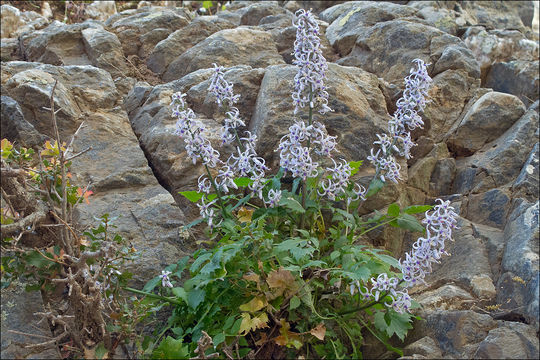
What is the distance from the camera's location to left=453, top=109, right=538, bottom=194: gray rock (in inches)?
181

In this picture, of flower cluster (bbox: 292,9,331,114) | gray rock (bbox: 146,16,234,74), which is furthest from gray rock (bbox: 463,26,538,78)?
flower cluster (bbox: 292,9,331,114)

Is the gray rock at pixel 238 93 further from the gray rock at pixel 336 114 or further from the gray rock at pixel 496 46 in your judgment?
the gray rock at pixel 496 46

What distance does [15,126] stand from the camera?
4.67 m

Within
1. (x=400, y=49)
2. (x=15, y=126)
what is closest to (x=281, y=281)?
(x=15, y=126)

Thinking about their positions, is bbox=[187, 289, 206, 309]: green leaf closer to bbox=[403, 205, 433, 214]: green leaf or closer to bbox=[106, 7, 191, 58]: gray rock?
bbox=[403, 205, 433, 214]: green leaf

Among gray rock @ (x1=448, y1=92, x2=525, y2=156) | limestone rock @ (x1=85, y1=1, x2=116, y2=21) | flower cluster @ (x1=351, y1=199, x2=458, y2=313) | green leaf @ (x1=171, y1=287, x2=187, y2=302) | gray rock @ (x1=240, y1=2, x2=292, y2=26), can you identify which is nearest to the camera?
flower cluster @ (x1=351, y1=199, x2=458, y2=313)

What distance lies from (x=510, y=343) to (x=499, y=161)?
1.97m

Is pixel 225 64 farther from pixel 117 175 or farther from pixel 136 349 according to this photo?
pixel 136 349

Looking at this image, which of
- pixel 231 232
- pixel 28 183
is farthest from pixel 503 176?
pixel 28 183

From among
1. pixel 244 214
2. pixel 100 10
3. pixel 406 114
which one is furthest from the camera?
pixel 100 10

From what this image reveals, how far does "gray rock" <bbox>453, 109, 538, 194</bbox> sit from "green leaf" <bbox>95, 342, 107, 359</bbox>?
3.04 m

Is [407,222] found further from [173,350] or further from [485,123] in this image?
[485,123]

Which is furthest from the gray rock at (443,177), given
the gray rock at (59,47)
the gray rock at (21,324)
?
the gray rock at (59,47)

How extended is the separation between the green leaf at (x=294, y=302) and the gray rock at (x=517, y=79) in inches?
146
